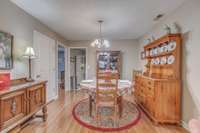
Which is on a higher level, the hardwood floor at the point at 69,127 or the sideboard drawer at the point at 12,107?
the sideboard drawer at the point at 12,107

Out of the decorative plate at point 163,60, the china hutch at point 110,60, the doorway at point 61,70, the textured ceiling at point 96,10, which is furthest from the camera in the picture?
the doorway at point 61,70

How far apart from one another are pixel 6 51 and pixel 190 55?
11.0 feet

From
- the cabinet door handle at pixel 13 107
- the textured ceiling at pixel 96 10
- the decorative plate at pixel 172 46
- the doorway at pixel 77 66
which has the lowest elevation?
the cabinet door handle at pixel 13 107

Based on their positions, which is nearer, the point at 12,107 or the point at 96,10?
the point at 12,107

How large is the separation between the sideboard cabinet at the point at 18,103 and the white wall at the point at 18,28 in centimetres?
55

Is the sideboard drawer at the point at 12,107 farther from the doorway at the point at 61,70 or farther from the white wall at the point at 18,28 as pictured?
the doorway at the point at 61,70

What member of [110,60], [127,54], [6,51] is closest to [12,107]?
[6,51]

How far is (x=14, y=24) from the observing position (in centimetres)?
262

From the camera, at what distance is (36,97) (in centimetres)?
255

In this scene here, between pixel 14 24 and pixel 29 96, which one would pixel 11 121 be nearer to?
pixel 29 96

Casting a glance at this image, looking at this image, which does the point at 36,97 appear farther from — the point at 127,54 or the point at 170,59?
the point at 127,54

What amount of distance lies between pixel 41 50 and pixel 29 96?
1.78 m

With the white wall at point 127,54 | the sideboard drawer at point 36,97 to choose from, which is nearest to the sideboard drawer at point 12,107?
the sideboard drawer at point 36,97

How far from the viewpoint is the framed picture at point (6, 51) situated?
2.28 meters
